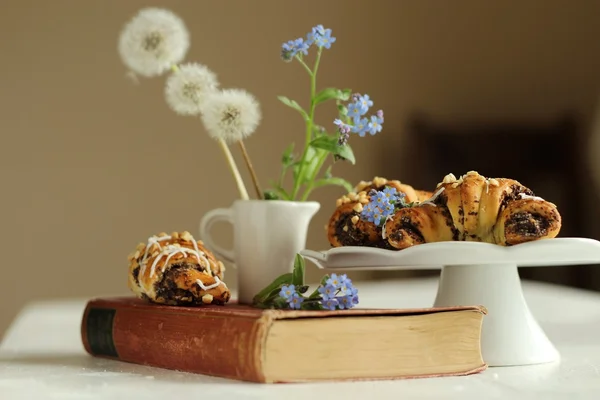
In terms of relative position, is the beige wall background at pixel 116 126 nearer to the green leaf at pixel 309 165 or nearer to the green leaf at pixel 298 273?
the green leaf at pixel 309 165

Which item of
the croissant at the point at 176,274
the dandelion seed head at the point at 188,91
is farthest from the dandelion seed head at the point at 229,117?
the croissant at the point at 176,274

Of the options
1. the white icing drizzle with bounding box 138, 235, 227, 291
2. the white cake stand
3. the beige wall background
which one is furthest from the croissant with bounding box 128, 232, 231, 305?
the beige wall background

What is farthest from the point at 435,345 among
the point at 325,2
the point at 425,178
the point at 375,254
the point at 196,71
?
the point at 325,2

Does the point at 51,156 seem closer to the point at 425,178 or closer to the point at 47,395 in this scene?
the point at 425,178

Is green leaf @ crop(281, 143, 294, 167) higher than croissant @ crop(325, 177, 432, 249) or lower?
higher

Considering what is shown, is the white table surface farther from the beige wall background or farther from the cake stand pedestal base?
the beige wall background

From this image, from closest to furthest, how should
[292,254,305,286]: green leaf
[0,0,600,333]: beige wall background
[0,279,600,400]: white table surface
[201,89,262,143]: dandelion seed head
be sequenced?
[0,279,600,400]: white table surface
[292,254,305,286]: green leaf
[201,89,262,143]: dandelion seed head
[0,0,600,333]: beige wall background
